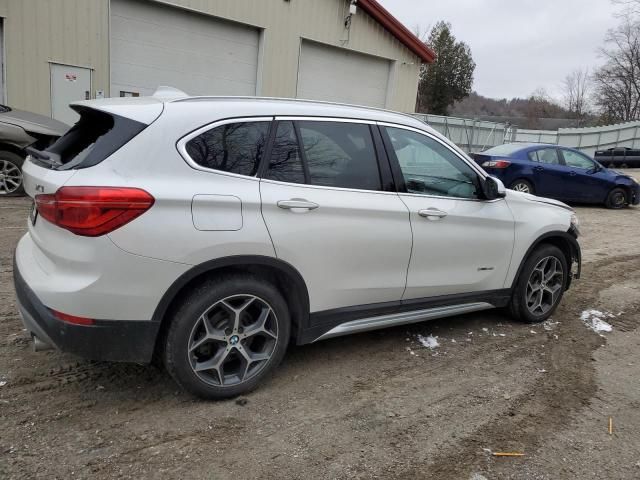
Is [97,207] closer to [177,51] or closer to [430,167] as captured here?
[430,167]

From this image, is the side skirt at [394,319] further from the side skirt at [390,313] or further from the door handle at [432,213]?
the door handle at [432,213]

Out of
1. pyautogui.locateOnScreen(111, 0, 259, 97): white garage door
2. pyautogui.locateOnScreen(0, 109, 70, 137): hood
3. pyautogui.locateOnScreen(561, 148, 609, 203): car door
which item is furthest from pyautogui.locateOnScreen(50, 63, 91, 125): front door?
pyautogui.locateOnScreen(561, 148, 609, 203): car door

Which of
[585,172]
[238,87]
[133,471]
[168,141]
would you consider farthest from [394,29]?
[133,471]

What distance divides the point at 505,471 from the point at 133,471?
1.85 m

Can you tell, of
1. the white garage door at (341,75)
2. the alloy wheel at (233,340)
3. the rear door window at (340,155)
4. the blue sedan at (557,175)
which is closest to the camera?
the alloy wheel at (233,340)

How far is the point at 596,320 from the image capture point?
4934 millimetres

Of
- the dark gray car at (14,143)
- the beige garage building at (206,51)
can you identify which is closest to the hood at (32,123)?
the dark gray car at (14,143)

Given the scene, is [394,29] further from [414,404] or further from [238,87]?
[414,404]

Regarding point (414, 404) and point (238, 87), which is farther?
point (238, 87)

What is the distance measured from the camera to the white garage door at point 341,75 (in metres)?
14.3

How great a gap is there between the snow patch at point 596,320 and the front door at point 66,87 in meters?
9.97

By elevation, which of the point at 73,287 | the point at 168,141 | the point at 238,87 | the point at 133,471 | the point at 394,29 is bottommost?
the point at 133,471

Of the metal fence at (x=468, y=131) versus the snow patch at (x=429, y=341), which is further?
the metal fence at (x=468, y=131)

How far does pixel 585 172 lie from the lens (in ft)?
40.7
